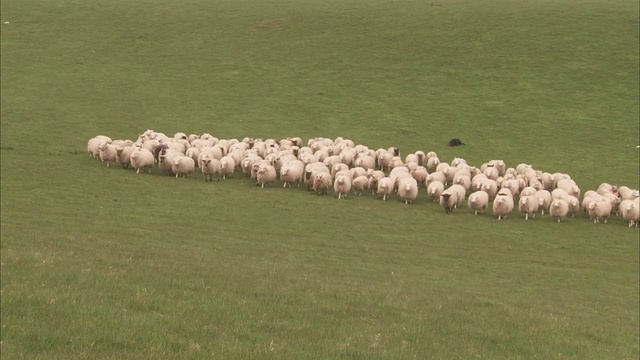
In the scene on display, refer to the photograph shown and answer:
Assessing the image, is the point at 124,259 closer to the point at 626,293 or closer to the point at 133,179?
the point at 626,293

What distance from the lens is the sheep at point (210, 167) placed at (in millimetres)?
31500

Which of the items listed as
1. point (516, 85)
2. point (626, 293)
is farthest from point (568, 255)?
point (516, 85)

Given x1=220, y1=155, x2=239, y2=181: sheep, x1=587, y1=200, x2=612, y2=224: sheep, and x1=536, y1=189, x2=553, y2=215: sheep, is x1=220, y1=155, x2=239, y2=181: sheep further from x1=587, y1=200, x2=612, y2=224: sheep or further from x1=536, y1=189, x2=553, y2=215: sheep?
x1=587, y1=200, x2=612, y2=224: sheep

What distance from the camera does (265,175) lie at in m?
30.9

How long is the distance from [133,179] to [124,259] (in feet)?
52.2

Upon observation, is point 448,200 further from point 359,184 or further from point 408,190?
point 359,184

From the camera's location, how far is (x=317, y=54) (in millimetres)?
61969

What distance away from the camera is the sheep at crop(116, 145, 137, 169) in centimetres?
3247

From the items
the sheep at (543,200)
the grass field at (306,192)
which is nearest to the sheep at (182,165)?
the grass field at (306,192)

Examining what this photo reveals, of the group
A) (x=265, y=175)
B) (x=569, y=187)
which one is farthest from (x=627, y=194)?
(x=265, y=175)

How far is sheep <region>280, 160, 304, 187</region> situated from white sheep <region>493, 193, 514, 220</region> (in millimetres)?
7732

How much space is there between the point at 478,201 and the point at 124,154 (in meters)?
14.1

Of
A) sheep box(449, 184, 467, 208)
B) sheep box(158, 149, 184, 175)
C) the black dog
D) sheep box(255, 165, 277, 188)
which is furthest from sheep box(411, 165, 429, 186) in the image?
the black dog

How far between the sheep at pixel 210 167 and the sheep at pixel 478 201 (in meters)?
9.97
